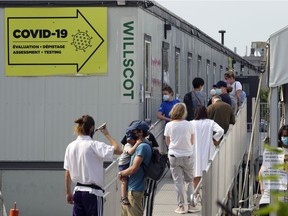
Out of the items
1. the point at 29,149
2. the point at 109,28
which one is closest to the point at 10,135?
the point at 29,149

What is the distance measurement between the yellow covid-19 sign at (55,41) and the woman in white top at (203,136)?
11.4 ft

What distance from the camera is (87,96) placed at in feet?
52.4

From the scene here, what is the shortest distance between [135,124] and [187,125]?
2.24 meters

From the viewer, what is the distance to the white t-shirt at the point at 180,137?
12.3 metres

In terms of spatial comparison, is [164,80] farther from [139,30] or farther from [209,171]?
[209,171]

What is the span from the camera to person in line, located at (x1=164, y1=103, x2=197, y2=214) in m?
12.4

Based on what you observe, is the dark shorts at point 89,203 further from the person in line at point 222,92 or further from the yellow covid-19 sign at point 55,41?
the person in line at point 222,92

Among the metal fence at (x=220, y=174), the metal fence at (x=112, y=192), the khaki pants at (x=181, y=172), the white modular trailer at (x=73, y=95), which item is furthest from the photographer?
the white modular trailer at (x=73, y=95)

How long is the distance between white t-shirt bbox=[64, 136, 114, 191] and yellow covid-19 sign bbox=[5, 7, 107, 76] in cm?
647

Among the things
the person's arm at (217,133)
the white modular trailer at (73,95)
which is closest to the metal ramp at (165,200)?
the person's arm at (217,133)

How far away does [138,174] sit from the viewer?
404 inches

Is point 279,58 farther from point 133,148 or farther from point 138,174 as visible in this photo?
point 138,174

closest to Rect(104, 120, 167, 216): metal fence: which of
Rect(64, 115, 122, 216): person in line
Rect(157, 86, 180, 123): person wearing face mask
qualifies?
Rect(64, 115, 122, 216): person in line

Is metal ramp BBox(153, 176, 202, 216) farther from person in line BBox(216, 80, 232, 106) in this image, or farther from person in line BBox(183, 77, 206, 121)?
person in line BBox(216, 80, 232, 106)
